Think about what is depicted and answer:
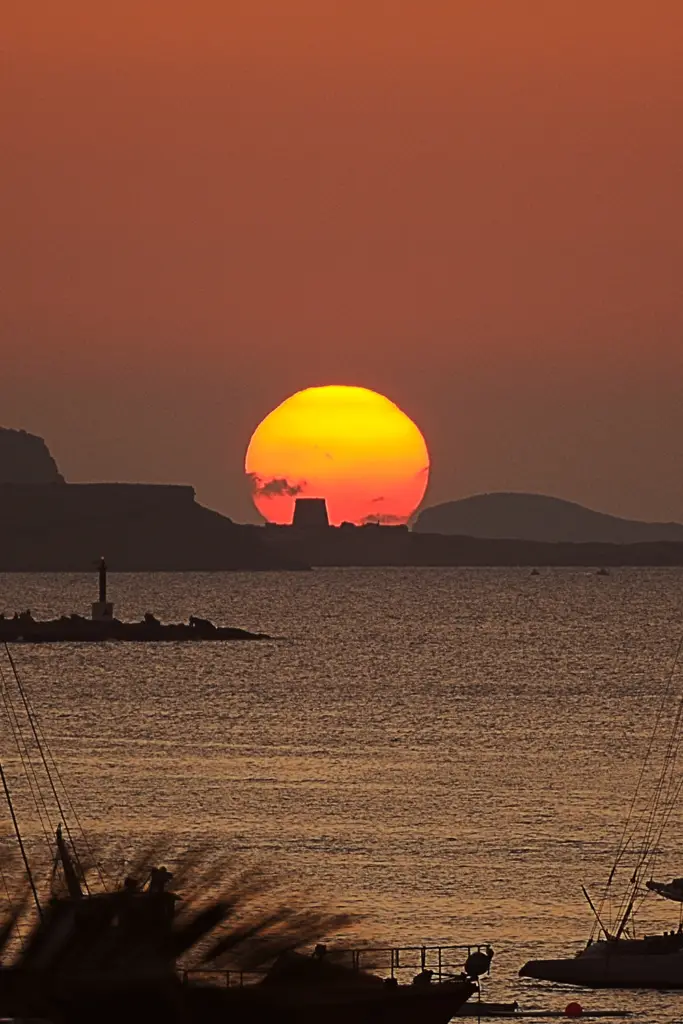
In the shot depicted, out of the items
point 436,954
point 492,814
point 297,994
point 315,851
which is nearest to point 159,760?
point 492,814

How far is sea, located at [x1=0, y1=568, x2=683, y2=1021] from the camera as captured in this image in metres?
39.2

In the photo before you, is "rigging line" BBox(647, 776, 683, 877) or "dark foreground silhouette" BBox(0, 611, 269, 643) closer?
"rigging line" BBox(647, 776, 683, 877)

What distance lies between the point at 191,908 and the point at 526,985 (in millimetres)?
28170

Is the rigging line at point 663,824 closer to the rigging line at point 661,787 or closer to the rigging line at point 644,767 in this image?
the rigging line at point 661,787

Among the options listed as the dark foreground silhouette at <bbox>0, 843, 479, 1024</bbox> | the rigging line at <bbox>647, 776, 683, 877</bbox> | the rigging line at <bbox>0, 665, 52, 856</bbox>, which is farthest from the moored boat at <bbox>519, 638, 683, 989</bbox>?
the dark foreground silhouette at <bbox>0, 843, 479, 1024</bbox>

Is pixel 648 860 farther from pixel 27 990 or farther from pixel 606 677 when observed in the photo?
pixel 606 677

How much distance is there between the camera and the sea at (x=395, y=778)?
39.2 metres

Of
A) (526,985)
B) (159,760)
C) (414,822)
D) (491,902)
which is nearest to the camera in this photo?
(526,985)

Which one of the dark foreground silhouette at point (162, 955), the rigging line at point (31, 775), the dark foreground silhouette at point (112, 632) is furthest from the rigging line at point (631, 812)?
the dark foreground silhouette at point (112, 632)

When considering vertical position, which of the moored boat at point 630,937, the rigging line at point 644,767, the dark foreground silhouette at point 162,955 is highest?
the dark foreground silhouette at point 162,955

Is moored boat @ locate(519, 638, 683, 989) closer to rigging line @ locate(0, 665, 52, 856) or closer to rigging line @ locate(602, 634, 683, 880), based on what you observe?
rigging line @ locate(602, 634, 683, 880)

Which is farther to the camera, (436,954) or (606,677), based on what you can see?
(606,677)

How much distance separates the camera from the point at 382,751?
252 ft

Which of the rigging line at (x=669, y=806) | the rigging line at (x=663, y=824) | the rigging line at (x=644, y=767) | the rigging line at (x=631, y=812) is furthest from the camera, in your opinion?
the rigging line at (x=644, y=767)
